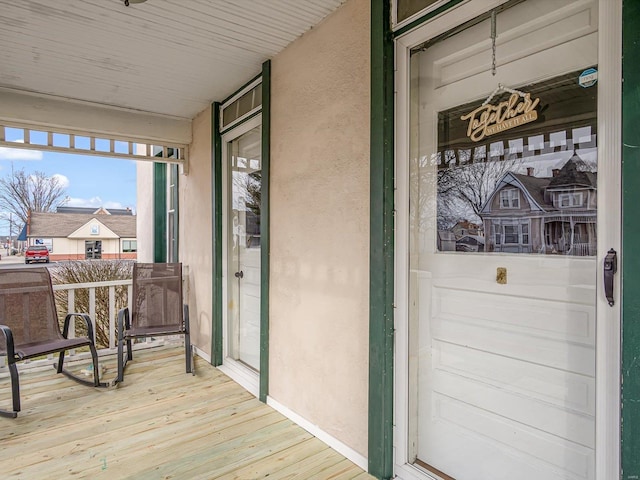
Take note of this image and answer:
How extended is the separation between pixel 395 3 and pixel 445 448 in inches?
88.8

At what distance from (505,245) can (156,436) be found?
2446 millimetres

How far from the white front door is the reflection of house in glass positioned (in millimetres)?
2159

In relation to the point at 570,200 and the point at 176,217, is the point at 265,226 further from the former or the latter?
the point at 176,217

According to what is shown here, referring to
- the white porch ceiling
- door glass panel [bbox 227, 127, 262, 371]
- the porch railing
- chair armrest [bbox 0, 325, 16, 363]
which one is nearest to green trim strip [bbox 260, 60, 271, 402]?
the white porch ceiling

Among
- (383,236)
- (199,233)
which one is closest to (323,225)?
(383,236)

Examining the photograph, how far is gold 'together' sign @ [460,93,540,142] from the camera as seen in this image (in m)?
1.52

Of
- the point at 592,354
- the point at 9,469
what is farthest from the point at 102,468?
the point at 592,354

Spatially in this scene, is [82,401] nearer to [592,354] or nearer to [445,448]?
[445,448]

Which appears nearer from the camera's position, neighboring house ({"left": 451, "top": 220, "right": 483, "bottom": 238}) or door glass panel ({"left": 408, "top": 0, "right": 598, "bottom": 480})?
door glass panel ({"left": 408, "top": 0, "right": 598, "bottom": 480})

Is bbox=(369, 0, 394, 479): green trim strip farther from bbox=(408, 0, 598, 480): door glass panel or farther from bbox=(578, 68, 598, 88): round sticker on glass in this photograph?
bbox=(578, 68, 598, 88): round sticker on glass

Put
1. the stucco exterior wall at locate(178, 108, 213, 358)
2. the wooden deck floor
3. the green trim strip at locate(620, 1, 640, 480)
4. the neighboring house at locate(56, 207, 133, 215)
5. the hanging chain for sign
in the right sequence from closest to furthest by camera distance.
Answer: the green trim strip at locate(620, 1, 640, 480) < the hanging chain for sign < the wooden deck floor < the stucco exterior wall at locate(178, 108, 213, 358) < the neighboring house at locate(56, 207, 133, 215)

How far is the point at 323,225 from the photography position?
2438 millimetres

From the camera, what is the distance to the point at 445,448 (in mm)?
1848

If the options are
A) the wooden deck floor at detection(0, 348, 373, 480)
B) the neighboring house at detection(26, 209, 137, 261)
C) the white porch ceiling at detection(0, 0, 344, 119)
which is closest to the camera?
the wooden deck floor at detection(0, 348, 373, 480)
